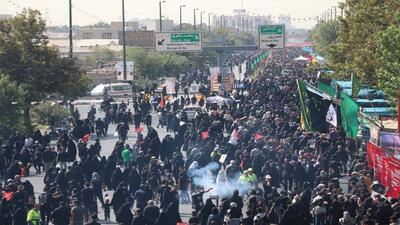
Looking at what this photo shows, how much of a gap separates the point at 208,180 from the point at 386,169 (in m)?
5.15

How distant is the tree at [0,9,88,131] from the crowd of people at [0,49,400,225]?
656 cm

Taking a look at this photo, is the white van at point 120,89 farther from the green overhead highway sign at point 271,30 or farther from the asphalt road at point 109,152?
the green overhead highway sign at point 271,30

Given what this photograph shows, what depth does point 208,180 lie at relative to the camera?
28438mm

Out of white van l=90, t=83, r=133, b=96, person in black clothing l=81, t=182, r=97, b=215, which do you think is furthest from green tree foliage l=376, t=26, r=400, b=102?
white van l=90, t=83, r=133, b=96

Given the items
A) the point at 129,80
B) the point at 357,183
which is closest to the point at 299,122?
the point at 357,183

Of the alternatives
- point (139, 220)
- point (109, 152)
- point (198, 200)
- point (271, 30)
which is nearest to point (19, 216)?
point (139, 220)

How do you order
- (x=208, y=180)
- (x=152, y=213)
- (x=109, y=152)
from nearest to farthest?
(x=152, y=213) < (x=208, y=180) < (x=109, y=152)

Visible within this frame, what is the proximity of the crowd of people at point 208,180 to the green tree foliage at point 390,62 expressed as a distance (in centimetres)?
267

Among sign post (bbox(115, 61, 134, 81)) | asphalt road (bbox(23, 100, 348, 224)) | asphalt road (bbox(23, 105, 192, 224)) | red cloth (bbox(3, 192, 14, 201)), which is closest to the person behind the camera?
red cloth (bbox(3, 192, 14, 201))

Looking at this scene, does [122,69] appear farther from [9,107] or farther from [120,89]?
[9,107]

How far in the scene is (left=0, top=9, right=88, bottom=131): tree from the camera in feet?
154

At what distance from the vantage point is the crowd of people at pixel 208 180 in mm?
22156

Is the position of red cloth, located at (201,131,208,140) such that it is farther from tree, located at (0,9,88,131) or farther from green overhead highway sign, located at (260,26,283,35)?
green overhead highway sign, located at (260,26,283,35)

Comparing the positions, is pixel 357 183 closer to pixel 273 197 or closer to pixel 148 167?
pixel 273 197
